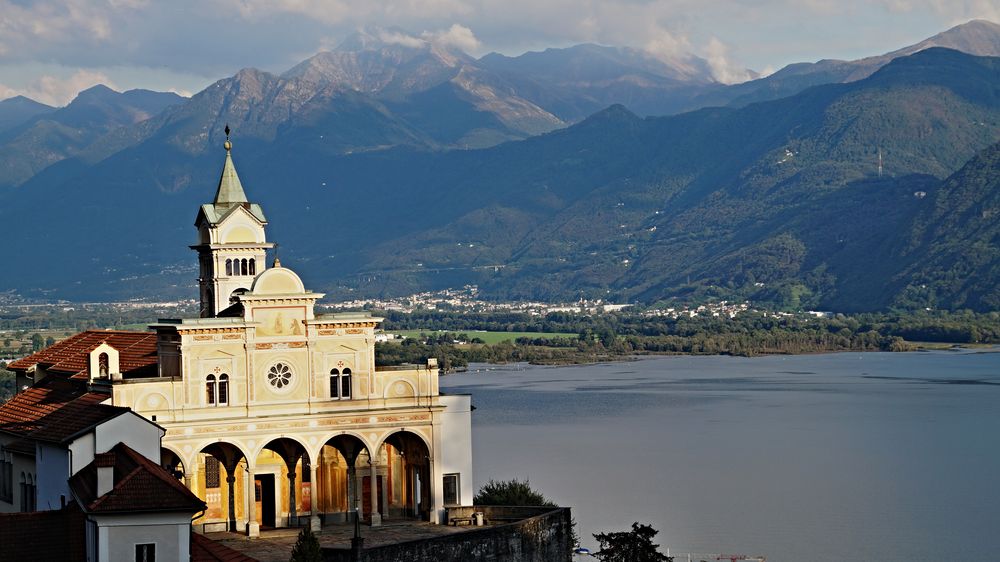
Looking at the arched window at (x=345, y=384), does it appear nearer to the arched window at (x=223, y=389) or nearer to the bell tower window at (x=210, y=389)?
the arched window at (x=223, y=389)

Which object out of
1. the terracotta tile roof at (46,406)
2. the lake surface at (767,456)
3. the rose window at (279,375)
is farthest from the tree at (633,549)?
the lake surface at (767,456)

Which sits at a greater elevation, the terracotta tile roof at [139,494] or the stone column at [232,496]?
the terracotta tile roof at [139,494]

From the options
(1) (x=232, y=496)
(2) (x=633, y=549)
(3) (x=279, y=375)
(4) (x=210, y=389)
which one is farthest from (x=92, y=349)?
(2) (x=633, y=549)

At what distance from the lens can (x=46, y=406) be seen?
40.1 meters

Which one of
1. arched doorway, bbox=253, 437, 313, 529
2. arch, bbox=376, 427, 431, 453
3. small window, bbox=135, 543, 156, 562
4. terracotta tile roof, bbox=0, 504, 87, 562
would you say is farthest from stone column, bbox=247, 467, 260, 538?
small window, bbox=135, 543, 156, 562

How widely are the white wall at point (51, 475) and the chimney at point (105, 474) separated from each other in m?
1.87

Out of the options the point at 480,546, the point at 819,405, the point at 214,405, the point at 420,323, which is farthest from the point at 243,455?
the point at 420,323

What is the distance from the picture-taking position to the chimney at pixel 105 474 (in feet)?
93.9

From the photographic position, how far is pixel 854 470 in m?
72.2

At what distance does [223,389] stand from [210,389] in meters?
0.27

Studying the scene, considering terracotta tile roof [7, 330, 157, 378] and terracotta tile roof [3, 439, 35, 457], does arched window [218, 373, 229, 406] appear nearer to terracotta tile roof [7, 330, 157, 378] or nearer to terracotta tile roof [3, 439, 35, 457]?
terracotta tile roof [7, 330, 157, 378]

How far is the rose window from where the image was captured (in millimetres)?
39062

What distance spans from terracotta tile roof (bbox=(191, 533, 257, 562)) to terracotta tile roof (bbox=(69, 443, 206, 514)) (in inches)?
37.7

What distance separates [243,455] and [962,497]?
3395 centimetres
